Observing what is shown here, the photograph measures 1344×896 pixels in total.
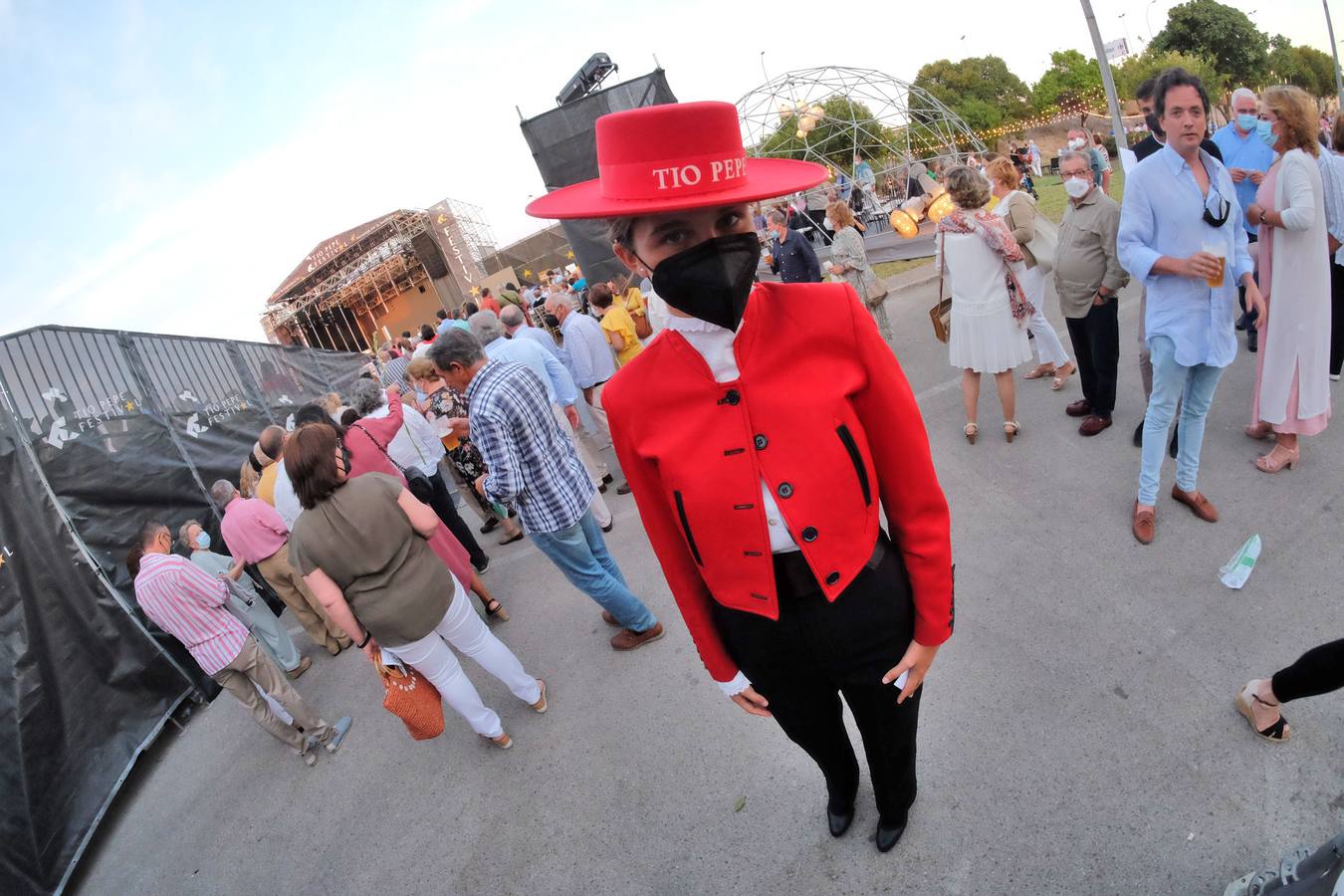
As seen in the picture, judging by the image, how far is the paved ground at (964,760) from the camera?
2.10 m

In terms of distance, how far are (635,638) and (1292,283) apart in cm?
394

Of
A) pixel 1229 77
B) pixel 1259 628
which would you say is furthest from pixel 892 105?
pixel 1229 77

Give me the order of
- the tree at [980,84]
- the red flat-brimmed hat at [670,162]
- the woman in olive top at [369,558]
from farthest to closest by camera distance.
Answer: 1. the tree at [980,84]
2. the woman in olive top at [369,558]
3. the red flat-brimmed hat at [670,162]

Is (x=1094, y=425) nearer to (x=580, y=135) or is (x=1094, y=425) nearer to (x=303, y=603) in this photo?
A: (x=303, y=603)

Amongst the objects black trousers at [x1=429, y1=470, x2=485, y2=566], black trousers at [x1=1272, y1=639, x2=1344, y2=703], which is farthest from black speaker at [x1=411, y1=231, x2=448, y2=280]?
black trousers at [x1=1272, y1=639, x2=1344, y2=703]

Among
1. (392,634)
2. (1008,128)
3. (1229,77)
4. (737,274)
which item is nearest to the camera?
(737,274)

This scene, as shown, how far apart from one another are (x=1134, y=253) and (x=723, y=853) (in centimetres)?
317

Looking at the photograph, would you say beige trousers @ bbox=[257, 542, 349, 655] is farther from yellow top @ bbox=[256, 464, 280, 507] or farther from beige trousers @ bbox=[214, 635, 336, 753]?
beige trousers @ bbox=[214, 635, 336, 753]

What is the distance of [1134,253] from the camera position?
2889mm

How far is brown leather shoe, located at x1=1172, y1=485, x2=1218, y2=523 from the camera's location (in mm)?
3193

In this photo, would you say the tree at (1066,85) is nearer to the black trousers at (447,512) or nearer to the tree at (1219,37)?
the tree at (1219,37)

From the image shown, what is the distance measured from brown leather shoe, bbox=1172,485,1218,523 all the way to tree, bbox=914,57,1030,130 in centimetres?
5033

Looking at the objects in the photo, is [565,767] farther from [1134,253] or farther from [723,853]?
[1134,253]

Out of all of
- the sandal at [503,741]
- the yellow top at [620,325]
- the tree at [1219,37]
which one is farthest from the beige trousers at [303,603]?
the tree at [1219,37]
